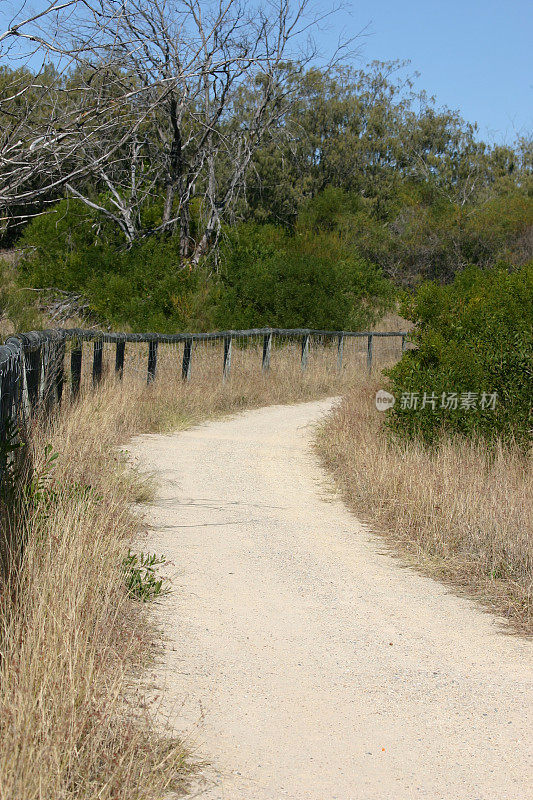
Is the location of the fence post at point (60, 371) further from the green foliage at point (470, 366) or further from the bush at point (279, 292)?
the bush at point (279, 292)

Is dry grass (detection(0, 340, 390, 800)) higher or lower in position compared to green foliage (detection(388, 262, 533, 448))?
lower

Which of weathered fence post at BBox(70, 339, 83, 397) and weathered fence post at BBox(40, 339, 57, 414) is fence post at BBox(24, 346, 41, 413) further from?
weathered fence post at BBox(70, 339, 83, 397)

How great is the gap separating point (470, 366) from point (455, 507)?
3133 mm

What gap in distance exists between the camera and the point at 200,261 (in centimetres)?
2745

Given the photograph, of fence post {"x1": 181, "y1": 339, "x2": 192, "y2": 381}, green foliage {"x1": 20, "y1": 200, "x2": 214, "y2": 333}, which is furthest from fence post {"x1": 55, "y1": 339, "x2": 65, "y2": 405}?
green foliage {"x1": 20, "y1": 200, "x2": 214, "y2": 333}

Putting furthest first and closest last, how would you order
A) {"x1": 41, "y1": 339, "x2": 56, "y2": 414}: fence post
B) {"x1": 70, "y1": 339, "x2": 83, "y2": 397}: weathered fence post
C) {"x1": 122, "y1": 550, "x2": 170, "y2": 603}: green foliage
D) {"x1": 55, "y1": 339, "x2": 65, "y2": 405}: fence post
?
{"x1": 70, "y1": 339, "x2": 83, "y2": 397}: weathered fence post, {"x1": 55, "y1": 339, "x2": 65, "y2": 405}: fence post, {"x1": 41, "y1": 339, "x2": 56, "y2": 414}: fence post, {"x1": 122, "y1": 550, "x2": 170, "y2": 603}: green foliage

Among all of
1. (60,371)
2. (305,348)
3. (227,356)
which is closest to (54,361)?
(60,371)

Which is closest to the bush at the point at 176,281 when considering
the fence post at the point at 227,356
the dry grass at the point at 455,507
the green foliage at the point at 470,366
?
the fence post at the point at 227,356

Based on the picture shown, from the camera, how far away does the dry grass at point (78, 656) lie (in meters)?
3.12

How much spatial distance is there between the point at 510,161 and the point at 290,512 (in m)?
55.0

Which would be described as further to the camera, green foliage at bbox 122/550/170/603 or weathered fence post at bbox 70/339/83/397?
weathered fence post at bbox 70/339/83/397

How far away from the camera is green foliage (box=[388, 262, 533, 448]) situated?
32.3 ft

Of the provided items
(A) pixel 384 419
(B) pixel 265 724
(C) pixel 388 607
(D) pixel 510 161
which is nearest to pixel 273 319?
(A) pixel 384 419

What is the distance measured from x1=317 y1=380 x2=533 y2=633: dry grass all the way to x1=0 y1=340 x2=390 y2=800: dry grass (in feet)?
7.48
